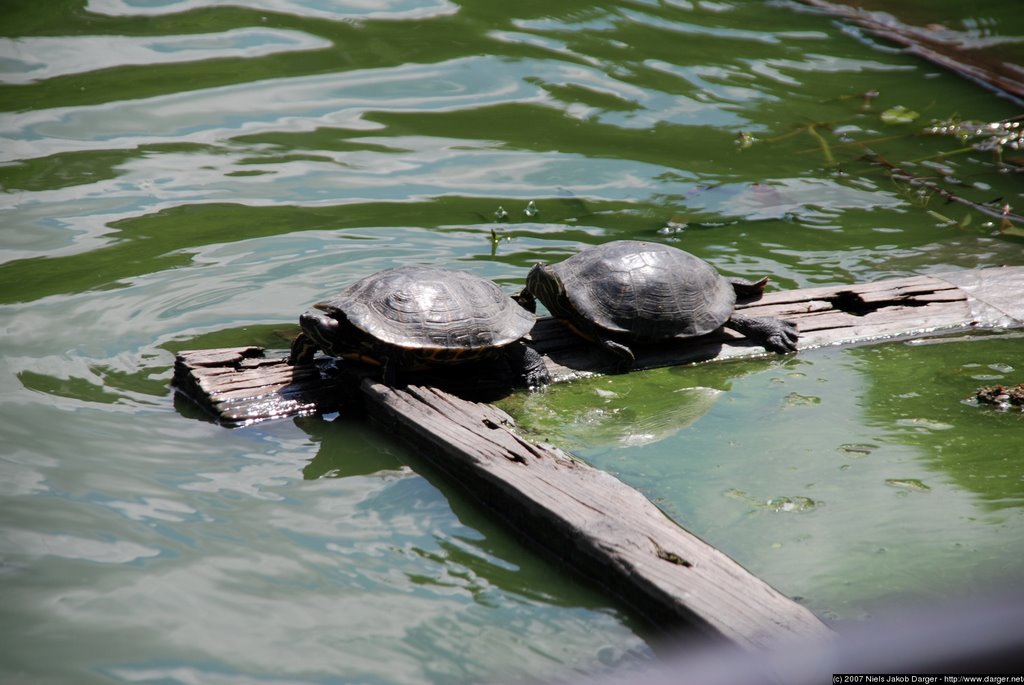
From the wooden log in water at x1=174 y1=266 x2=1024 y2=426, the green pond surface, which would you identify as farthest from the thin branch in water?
the wooden log in water at x1=174 y1=266 x2=1024 y2=426

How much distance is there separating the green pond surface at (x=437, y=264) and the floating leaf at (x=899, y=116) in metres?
0.05

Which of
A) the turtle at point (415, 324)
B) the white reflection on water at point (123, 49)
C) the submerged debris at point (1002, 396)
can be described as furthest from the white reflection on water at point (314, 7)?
the submerged debris at point (1002, 396)

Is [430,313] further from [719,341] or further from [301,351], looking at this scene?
[719,341]

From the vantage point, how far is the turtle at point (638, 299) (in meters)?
5.61

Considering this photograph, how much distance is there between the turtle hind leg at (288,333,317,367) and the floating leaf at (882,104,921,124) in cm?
702

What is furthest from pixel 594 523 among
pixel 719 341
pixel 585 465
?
pixel 719 341

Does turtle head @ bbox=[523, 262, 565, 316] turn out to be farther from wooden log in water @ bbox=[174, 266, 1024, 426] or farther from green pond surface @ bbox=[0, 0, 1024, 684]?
green pond surface @ bbox=[0, 0, 1024, 684]

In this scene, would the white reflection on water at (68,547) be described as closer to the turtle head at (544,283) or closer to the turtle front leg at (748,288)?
Answer: the turtle head at (544,283)

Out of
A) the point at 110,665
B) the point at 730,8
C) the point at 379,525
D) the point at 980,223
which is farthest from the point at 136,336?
the point at 730,8

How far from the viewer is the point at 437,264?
280 inches

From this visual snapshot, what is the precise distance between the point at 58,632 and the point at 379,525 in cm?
123

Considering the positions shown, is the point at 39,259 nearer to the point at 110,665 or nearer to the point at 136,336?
the point at 136,336

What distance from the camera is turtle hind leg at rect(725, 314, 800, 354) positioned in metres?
5.84

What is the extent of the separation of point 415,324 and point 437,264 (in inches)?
81.8
